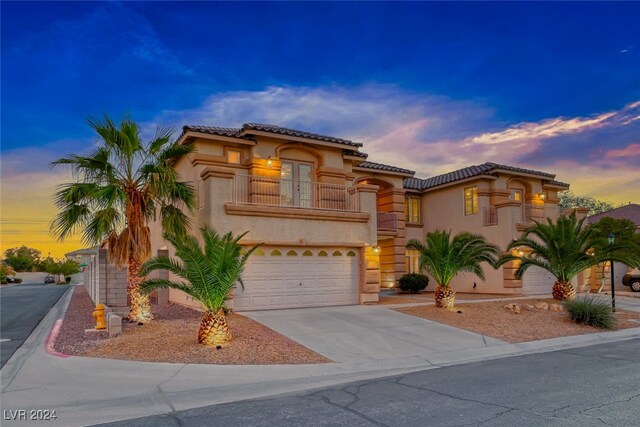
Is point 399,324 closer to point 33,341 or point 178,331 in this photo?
Answer: point 178,331

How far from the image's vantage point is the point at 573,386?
26.5 feet

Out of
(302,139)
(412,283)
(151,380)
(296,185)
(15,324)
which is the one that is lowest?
(15,324)

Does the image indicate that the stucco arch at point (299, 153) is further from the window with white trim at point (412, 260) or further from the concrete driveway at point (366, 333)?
the window with white trim at point (412, 260)

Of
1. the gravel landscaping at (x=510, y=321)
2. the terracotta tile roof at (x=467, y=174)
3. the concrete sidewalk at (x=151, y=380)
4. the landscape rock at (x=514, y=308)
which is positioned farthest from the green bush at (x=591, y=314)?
the terracotta tile roof at (x=467, y=174)

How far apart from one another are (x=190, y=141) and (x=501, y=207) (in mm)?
16558

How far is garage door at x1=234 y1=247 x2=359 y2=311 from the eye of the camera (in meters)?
17.2

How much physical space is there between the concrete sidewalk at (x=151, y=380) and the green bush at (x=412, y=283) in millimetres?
12790

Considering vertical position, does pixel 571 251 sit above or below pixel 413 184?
below

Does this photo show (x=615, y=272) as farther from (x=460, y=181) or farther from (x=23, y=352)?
(x=23, y=352)

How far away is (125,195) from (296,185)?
7937mm

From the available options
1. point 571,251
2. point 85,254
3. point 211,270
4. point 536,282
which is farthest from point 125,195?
point 85,254

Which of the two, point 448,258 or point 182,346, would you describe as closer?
point 182,346

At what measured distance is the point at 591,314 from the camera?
15867 millimetres

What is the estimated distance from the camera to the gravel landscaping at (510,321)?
14219mm
